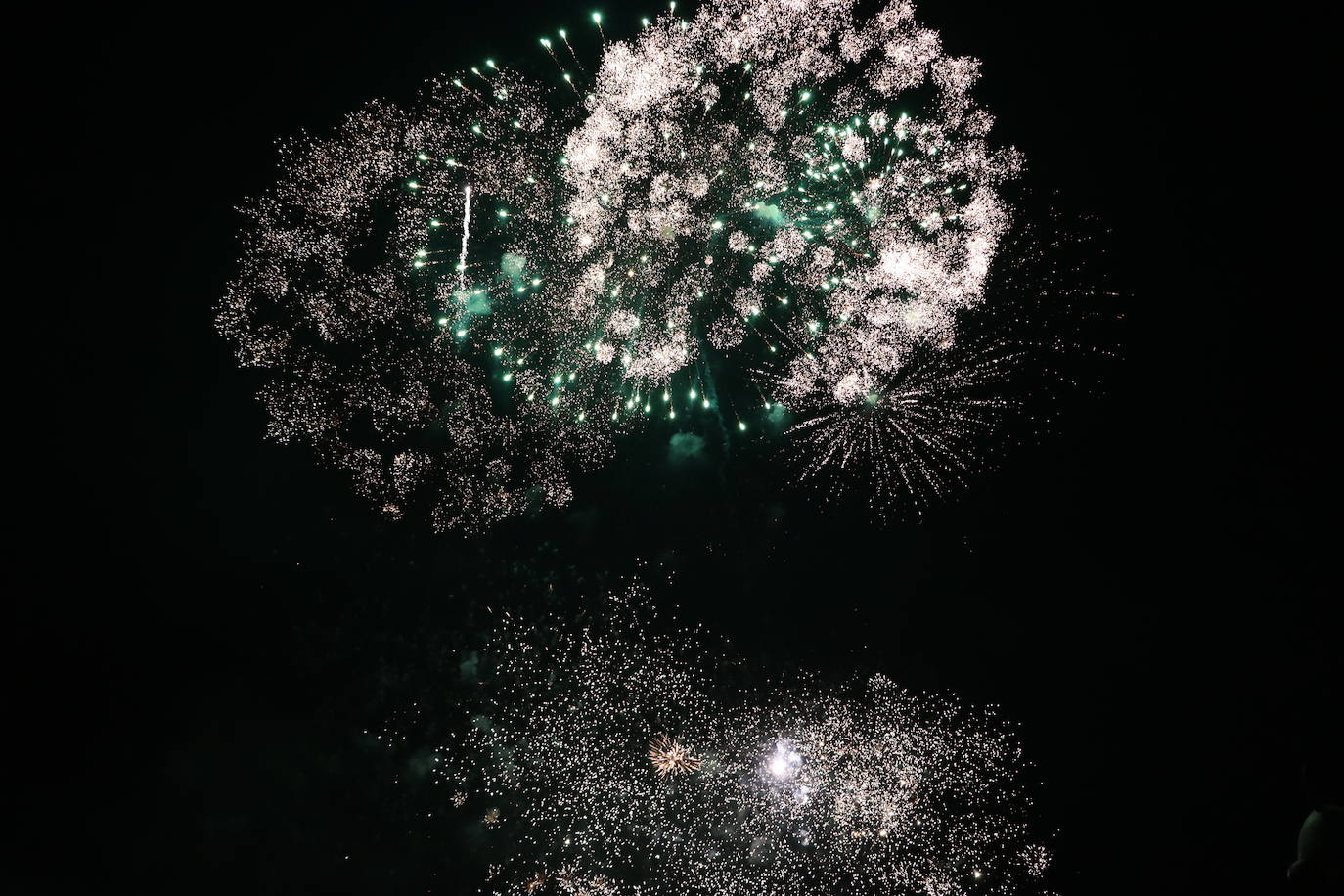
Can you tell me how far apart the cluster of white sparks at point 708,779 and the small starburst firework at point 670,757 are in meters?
0.02

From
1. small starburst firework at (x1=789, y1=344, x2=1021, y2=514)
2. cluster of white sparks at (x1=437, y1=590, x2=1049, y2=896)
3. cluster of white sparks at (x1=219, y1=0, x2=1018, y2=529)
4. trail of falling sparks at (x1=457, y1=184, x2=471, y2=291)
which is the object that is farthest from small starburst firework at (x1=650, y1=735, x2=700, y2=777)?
trail of falling sparks at (x1=457, y1=184, x2=471, y2=291)

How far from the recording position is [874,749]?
24.1 feet

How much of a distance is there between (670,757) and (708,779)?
55 cm

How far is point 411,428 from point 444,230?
234 cm

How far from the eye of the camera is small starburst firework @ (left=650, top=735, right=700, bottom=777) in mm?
7695

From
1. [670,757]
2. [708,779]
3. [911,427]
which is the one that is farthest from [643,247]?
[708,779]

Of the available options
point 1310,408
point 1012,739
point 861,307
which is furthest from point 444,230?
point 1310,408

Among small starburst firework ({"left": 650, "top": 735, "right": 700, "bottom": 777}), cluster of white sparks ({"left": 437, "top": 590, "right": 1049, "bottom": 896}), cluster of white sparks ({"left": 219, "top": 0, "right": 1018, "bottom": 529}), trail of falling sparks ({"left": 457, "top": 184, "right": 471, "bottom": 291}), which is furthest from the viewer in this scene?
Answer: small starburst firework ({"left": 650, "top": 735, "right": 700, "bottom": 777})

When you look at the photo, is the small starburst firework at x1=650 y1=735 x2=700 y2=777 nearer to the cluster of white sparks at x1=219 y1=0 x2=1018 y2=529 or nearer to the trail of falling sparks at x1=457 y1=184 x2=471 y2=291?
the cluster of white sparks at x1=219 y1=0 x2=1018 y2=529

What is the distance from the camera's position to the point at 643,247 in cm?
657

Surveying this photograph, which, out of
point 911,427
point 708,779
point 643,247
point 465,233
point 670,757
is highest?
point 465,233

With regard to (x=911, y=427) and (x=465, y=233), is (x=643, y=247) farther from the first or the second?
(x=911, y=427)

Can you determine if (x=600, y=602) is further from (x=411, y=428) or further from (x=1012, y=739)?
(x=1012, y=739)

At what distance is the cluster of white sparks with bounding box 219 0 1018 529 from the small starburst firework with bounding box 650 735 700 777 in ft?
13.5
